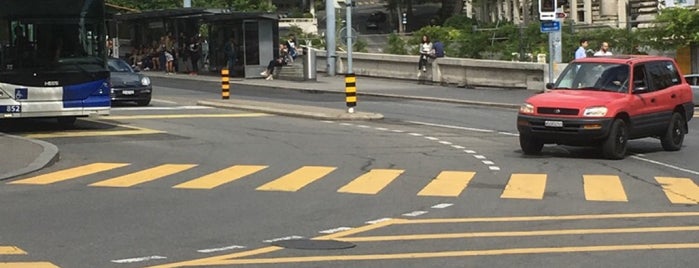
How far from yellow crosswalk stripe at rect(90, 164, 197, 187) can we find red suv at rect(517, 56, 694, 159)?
19.6 feet

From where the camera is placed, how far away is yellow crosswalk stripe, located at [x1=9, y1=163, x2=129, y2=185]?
15.4 meters

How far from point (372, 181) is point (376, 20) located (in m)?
120

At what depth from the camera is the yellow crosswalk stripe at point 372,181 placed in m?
14.5

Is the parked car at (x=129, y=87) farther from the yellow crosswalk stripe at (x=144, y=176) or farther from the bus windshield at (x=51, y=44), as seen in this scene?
the yellow crosswalk stripe at (x=144, y=176)

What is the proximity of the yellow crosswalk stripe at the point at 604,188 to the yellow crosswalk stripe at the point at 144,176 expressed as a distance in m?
6.02

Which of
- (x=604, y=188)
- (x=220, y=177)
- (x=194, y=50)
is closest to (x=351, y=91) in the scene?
(x=220, y=177)

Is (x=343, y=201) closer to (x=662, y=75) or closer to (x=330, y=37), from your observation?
(x=662, y=75)

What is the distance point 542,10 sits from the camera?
31.7m

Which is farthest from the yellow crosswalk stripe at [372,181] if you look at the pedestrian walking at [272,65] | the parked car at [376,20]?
the parked car at [376,20]

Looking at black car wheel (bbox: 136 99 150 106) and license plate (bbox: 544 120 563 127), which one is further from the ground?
black car wheel (bbox: 136 99 150 106)

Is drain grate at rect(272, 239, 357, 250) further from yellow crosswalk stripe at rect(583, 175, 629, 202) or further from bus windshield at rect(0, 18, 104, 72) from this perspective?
bus windshield at rect(0, 18, 104, 72)

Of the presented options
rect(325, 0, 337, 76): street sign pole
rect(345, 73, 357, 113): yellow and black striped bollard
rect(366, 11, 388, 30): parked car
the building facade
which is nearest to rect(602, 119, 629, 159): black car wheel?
rect(345, 73, 357, 113): yellow and black striped bollard

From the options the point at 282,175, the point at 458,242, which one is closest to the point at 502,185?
the point at 282,175

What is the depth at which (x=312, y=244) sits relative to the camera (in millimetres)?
10117
